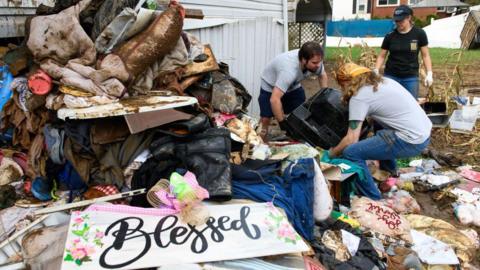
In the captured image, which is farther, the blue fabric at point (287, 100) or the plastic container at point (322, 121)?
the blue fabric at point (287, 100)

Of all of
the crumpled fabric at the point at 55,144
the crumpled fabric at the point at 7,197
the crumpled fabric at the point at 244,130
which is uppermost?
the crumpled fabric at the point at 55,144

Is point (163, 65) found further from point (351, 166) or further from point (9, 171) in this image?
point (351, 166)

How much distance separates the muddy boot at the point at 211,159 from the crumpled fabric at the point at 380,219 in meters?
1.23

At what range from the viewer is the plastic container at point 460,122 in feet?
19.3

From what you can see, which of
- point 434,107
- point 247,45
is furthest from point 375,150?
point 247,45

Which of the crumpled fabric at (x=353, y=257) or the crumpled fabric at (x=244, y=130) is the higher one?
the crumpled fabric at (x=244, y=130)

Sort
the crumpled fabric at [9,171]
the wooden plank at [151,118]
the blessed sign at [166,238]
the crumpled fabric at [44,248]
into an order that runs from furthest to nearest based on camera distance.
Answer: the crumpled fabric at [9,171] → the wooden plank at [151,118] → the crumpled fabric at [44,248] → the blessed sign at [166,238]

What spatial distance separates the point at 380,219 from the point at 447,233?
21.7 inches

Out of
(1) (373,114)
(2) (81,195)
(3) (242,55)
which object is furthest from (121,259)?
(3) (242,55)

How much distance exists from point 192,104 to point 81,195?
1032mm

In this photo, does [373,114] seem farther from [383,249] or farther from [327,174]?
[383,249]

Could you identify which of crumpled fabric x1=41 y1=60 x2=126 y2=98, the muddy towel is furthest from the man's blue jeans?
crumpled fabric x1=41 y1=60 x2=126 y2=98

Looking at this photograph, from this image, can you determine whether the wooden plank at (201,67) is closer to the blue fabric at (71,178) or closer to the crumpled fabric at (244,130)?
the crumpled fabric at (244,130)

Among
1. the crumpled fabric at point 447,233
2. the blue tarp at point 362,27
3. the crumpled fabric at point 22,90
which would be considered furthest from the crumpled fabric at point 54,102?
the blue tarp at point 362,27
